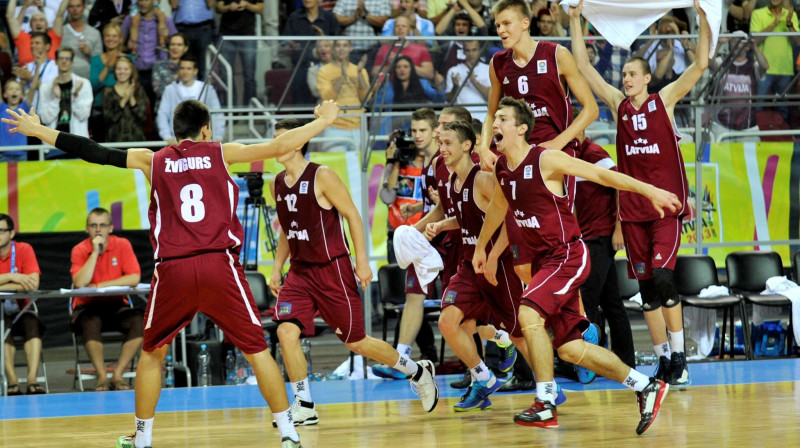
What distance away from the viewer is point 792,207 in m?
11.2

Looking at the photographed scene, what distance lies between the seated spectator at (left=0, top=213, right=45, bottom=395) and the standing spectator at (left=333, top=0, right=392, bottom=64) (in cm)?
516

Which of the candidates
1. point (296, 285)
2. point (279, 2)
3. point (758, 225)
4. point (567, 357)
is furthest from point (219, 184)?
point (279, 2)

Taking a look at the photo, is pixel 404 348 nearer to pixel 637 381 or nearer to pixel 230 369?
pixel 230 369

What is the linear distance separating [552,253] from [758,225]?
561cm

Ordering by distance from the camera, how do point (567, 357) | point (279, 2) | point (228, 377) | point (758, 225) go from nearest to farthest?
point (567, 357), point (228, 377), point (758, 225), point (279, 2)

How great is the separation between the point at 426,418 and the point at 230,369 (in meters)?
3.30

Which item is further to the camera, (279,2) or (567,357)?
(279,2)

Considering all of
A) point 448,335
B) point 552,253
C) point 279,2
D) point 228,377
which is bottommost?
point 228,377

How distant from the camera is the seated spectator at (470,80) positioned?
10.5m

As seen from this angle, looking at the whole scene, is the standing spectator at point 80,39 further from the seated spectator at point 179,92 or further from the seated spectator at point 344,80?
the seated spectator at point 344,80

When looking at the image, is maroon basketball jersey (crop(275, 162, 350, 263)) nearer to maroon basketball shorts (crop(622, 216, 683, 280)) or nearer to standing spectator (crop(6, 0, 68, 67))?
maroon basketball shorts (crop(622, 216, 683, 280))

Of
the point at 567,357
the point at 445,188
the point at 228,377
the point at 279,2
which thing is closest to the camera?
the point at 567,357

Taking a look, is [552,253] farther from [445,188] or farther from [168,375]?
[168,375]

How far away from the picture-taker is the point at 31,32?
12828mm
